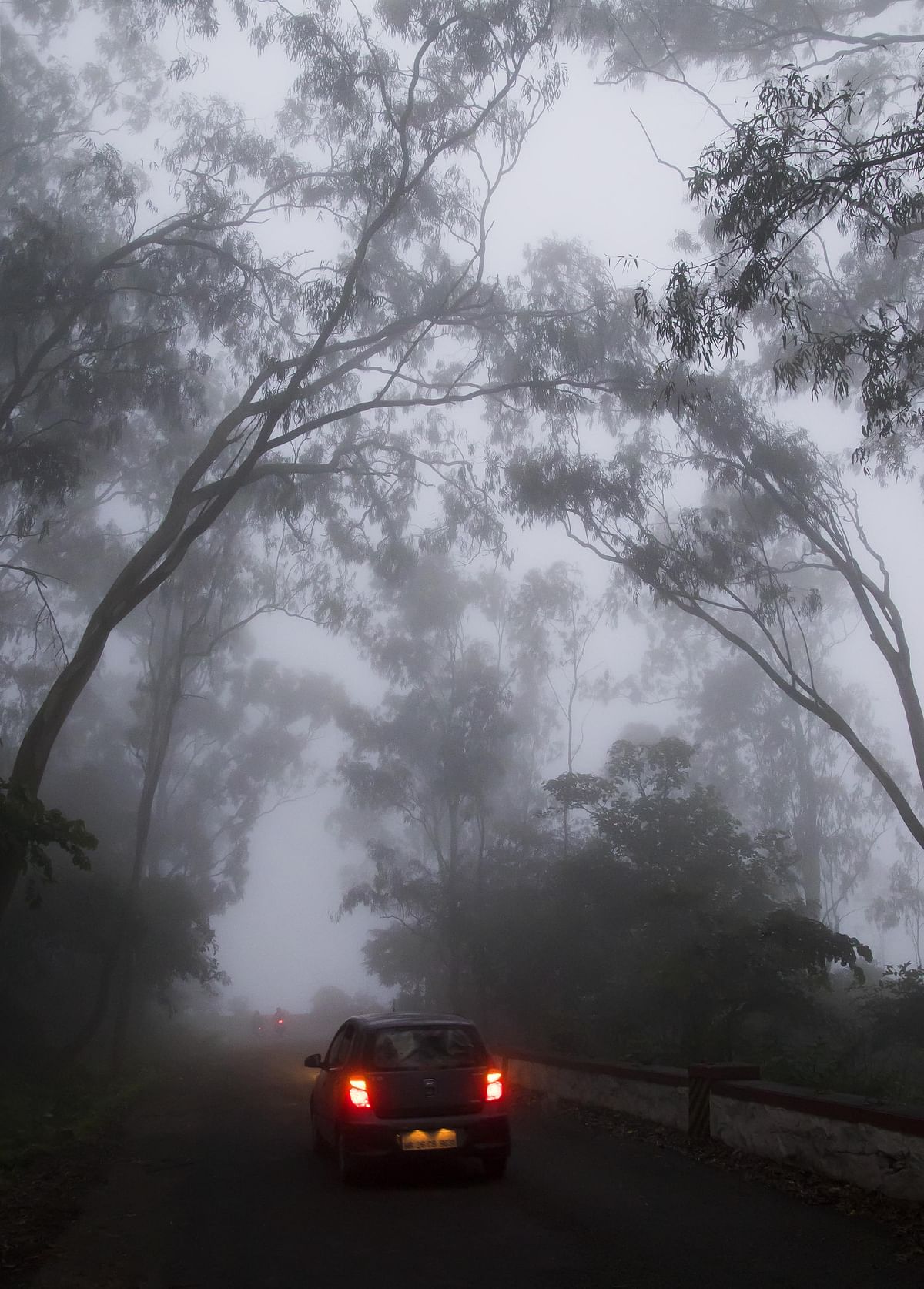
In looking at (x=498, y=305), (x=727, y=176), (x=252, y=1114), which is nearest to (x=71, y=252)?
(x=498, y=305)

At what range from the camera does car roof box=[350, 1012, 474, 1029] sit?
8.53 m

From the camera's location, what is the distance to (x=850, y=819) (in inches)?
1735

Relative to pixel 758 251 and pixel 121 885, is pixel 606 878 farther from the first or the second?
pixel 758 251

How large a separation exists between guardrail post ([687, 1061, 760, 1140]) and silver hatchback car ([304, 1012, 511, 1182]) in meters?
1.72

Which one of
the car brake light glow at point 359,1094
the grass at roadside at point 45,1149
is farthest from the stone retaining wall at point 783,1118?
the grass at roadside at point 45,1149

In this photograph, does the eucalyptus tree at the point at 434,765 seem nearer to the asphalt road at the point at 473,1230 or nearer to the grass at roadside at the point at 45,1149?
the grass at roadside at the point at 45,1149

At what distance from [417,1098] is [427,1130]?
0.24 meters

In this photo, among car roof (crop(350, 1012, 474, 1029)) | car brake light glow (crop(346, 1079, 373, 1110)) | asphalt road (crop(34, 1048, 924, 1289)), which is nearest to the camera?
asphalt road (crop(34, 1048, 924, 1289))

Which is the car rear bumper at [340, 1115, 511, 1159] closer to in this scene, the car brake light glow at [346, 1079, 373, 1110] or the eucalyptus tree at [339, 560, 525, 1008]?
the car brake light glow at [346, 1079, 373, 1110]

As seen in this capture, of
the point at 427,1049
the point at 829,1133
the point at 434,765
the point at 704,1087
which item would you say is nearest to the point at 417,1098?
the point at 427,1049

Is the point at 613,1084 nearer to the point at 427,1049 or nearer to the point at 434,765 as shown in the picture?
the point at 427,1049

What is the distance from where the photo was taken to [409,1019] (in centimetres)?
864

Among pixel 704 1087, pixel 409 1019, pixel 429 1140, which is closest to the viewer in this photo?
pixel 429 1140

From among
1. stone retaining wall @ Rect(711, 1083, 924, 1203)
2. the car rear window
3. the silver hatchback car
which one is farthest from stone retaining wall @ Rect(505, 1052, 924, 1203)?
the car rear window
